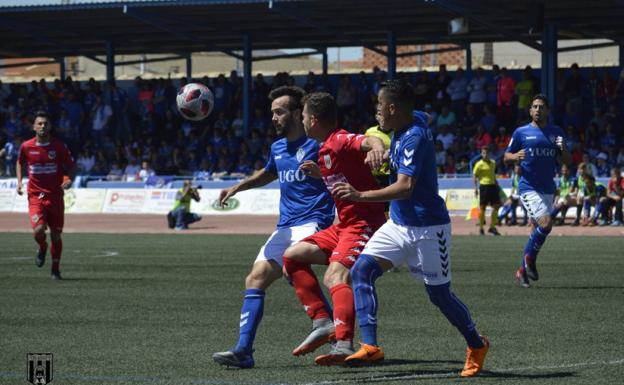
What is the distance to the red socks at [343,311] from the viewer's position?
342 inches

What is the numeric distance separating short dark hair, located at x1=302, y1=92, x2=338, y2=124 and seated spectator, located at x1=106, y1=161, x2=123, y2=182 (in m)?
31.3

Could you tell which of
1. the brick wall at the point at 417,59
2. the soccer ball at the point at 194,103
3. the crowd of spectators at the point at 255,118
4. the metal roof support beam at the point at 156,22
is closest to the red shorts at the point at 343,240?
the soccer ball at the point at 194,103

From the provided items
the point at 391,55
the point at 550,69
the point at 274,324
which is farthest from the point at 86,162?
the point at 274,324

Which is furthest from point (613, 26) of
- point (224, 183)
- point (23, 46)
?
point (23, 46)

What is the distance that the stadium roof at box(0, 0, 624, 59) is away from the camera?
37.2 metres

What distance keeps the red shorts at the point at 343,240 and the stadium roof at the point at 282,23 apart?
26.0 meters

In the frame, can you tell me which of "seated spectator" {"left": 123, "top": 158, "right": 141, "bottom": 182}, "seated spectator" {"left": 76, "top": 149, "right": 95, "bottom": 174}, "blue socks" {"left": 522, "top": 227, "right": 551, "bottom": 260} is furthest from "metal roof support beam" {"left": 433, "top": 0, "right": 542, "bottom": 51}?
"blue socks" {"left": 522, "top": 227, "right": 551, "bottom": 260}

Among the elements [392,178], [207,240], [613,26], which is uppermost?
[613,26]

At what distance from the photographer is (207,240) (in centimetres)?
2684

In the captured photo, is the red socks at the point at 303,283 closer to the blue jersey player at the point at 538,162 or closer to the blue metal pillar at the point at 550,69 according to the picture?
the blue jersey player at the point at 538,162

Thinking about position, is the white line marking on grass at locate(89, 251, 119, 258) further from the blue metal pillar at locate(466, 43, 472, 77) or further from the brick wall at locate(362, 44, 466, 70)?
the brick wall at locate(362, 44, 466, 70)

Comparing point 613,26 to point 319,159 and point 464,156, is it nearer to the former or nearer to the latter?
point 464,156

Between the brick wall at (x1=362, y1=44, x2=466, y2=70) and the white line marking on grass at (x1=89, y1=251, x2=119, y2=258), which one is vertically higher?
the brick wall at (x1=362, y1=44, x2=466, y2=70)

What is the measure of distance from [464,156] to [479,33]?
27.2ft
